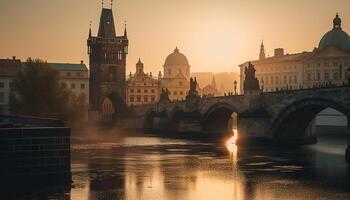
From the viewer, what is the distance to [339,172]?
123ft

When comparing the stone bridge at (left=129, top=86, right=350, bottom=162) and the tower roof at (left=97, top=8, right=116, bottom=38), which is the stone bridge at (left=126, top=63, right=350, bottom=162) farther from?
the tower roof at (left=97, top=8, right=116, bottom=38)

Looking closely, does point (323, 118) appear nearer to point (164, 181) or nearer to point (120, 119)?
point (120, 119)

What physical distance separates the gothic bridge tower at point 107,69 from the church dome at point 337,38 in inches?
1910

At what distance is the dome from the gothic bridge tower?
46635 mm

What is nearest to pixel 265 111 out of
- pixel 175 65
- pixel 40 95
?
pixel 40 95

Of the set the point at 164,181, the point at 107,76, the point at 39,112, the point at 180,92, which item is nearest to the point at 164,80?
the point at 180,92

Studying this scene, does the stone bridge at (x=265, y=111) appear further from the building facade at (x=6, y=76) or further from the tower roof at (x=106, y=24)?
the tower roof at (x=106, y=24)

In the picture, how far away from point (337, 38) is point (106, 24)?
5477 cm

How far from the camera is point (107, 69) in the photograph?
5241 inches

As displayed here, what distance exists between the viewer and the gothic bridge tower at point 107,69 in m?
130

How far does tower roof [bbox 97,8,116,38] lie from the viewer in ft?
440

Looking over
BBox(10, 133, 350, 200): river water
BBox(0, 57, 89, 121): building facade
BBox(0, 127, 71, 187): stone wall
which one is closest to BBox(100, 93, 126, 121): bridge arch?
BBox(0, 57, 89, 121): building facade

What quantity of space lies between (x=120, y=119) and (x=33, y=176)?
96507 millimetres

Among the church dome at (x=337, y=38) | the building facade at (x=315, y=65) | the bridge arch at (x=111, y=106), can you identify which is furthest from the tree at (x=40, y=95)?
the church dome at (x=337, y=38)
